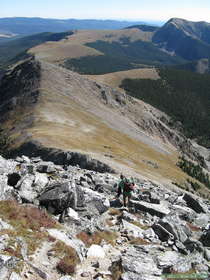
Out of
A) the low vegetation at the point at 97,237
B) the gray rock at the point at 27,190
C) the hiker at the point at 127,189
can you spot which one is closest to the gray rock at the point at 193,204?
the hiker at the point at 127,189

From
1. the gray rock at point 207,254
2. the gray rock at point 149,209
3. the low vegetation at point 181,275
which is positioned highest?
the low vegetation at point 181,275

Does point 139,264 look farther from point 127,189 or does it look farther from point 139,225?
point 127,189

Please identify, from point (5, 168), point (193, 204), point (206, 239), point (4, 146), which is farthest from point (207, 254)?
point (4, 146)

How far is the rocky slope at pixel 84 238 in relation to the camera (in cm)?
1797

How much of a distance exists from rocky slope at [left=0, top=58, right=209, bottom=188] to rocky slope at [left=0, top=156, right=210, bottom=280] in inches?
1293

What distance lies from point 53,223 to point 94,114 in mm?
119645

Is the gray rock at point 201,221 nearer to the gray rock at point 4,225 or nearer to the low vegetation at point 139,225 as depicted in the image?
the low vegetation at point 139,225

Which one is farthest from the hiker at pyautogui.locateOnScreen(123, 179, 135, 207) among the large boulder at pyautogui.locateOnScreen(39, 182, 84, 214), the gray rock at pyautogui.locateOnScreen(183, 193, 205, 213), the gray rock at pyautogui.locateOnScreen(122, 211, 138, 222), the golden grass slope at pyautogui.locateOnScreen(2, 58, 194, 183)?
the golden grass slope at pyautogui.locateOnScreen(2, 58, 194, 183)

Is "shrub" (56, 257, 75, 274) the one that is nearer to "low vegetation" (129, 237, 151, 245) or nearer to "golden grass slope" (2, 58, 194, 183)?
"low vegetation" (129, 237, 151, 245)

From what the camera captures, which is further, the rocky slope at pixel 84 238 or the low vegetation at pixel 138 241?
the low vegetation at pixel 138 241

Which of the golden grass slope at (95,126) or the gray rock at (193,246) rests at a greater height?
the gray rock at (193,246)

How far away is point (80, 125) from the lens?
11162 centimetres

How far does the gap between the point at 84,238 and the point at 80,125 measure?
90.2 meters

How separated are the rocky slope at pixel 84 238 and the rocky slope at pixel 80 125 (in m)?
32.8
